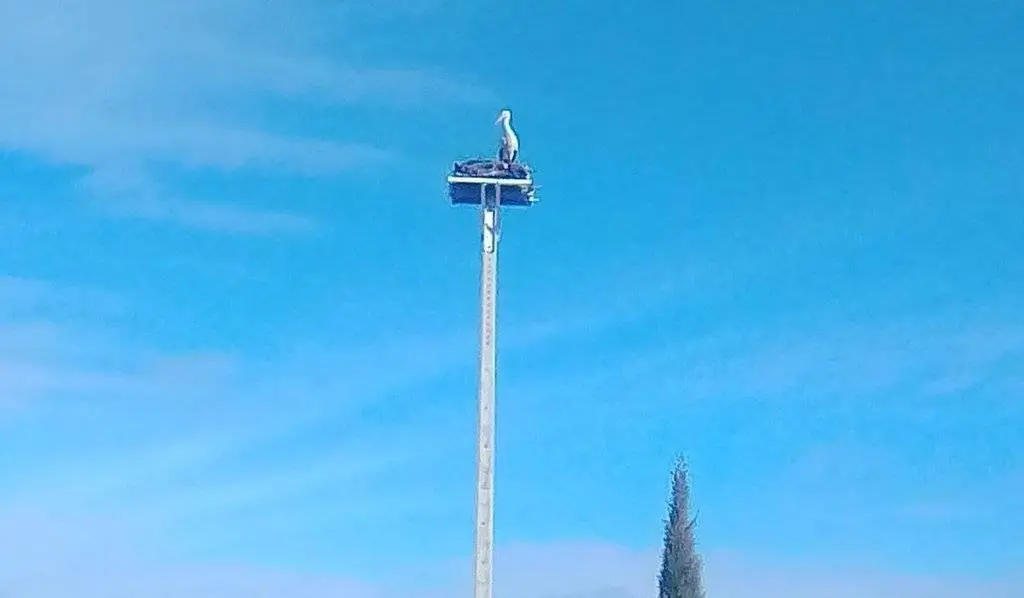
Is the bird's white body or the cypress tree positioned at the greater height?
the bird's white body

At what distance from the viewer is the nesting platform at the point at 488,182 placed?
3290 inches

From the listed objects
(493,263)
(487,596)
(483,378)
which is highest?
(493,263)

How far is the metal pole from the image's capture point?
76.2m

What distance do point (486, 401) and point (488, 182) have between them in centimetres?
1206

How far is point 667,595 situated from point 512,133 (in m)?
26.1

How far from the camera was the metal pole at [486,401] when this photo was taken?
7625cm

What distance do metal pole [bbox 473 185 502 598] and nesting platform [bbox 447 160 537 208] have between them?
0.27 metres

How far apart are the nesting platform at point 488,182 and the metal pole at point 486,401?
27 centimetres

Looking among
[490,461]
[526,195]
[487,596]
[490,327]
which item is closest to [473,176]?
[526,195]

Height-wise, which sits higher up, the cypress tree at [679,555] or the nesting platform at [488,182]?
the nesting platform at [488,182]

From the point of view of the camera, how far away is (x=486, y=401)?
8056 centimetres

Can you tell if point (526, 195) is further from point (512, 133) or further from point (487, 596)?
point (487, 596)

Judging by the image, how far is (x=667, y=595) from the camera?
80.6 m

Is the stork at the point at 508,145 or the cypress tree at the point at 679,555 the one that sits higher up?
the stork at the point at 508,145
